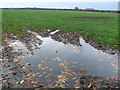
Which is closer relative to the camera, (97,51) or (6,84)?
(6,84)

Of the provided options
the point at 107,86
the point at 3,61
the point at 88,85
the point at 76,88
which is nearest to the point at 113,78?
the point at 107,86

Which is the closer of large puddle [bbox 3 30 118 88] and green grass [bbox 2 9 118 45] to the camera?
large puddle [bbox 3 30 118 88]

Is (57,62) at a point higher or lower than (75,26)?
lower

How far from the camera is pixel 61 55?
10.1m

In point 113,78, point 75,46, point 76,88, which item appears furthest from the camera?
point 75,46

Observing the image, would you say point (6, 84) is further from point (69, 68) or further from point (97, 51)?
point (97, 51)

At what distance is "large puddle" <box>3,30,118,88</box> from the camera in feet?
22.7

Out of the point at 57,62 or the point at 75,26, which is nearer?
the point at 57,62

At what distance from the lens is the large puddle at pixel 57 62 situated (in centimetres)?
691

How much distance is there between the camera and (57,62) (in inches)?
349

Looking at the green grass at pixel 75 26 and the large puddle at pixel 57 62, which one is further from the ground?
the green grass at pixel 75 26

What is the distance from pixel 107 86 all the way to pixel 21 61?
4.77 meters

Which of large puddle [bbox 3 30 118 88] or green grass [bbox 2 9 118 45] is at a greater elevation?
green grass [bbox 2 9 118 45]

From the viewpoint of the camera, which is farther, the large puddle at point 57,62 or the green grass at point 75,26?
the green grass at point 75,26
